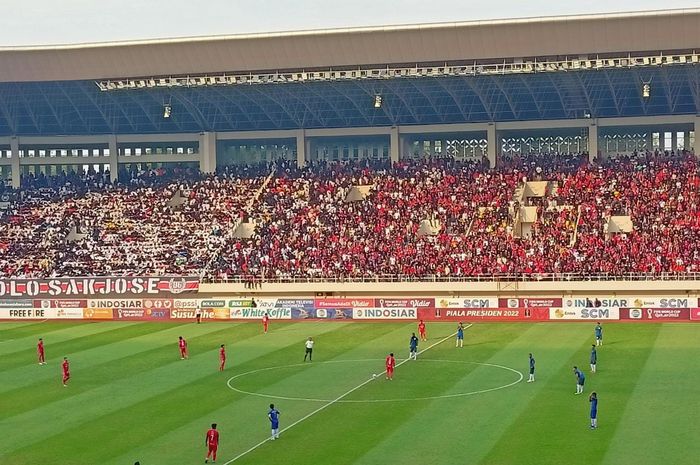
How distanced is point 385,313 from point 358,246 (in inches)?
383

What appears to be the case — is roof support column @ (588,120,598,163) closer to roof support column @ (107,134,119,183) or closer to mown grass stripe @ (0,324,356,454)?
roof support column @ (107,134,119,183)

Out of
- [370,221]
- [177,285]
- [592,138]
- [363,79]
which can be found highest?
[363,79]

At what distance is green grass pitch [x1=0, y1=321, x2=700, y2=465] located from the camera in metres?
34.0

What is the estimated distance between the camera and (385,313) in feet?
222

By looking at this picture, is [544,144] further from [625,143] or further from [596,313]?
[596,313]

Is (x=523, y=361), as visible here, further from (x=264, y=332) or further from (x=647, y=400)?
(x=264, y=332)

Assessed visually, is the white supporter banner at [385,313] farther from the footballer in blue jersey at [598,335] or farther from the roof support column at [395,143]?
the roof support column at [395,143]

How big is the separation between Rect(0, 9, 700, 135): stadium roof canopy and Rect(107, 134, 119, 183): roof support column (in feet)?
4.94

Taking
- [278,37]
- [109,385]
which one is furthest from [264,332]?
[278,37]

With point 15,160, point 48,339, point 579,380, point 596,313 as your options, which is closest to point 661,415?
point 579,380

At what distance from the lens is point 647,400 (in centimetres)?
4059

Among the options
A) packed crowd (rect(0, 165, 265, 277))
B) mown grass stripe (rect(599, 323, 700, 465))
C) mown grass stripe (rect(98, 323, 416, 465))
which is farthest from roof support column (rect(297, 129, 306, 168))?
mown grass stripe (rect(599, 323, 700, 465))

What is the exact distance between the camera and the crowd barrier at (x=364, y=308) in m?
63.9

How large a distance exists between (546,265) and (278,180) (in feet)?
86.4
